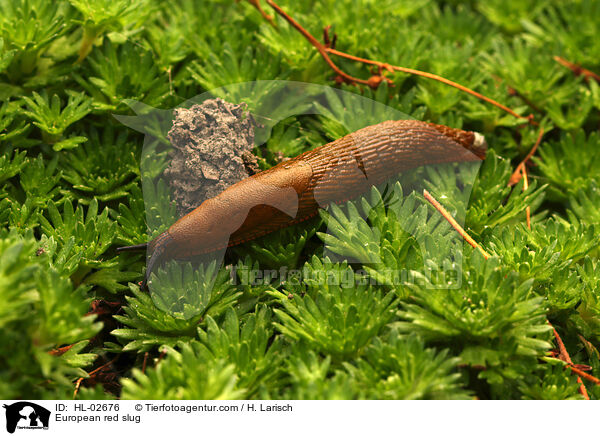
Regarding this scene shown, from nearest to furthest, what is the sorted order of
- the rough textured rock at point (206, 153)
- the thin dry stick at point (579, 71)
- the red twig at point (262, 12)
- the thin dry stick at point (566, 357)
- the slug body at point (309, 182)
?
the thin dry stick at point (566, 357) < the slug body at point (309, 182) < the rough textured rock at point (206, 153) < the red twig at point (262, 12) < the thin dry stick at point (579, 71)

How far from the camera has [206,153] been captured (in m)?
2.64

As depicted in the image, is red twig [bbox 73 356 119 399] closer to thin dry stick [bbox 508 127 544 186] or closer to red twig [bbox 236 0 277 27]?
red twig [bbox 236 0 277 27]

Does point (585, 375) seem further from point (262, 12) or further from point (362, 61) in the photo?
point (262, 12)

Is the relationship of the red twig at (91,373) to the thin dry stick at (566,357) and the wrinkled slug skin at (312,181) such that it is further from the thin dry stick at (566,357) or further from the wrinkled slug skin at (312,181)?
the thin dry stick at (566,357)

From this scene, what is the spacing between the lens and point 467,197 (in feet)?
9.06

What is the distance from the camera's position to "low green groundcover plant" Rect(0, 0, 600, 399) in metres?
2.03

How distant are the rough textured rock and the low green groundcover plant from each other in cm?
13

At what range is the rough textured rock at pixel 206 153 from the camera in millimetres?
2633

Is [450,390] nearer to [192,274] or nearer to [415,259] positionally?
[415,259]

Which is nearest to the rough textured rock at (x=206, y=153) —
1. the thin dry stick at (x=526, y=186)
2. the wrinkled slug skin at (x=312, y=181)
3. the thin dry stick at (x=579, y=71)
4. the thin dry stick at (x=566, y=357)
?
the wrinkled slug skin at (x=312, y=181)

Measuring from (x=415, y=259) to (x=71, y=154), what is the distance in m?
1.83

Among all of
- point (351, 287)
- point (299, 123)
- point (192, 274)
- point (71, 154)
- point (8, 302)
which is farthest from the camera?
point (299, 123)

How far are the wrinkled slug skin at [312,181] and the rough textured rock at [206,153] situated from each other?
4.8 inches
